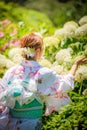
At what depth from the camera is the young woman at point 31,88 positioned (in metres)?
5.14

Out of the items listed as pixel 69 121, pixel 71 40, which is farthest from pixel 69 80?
pixel 71 40

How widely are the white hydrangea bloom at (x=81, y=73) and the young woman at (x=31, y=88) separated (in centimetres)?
6

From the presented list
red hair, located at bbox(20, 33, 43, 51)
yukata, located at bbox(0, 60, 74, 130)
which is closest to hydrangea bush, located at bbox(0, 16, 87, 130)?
yukata, located at bbox(0, 60, 74, 130)

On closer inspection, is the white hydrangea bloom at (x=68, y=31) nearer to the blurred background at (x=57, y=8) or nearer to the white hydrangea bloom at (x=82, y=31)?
the white hydrangea bloom at (x=82, y=31)

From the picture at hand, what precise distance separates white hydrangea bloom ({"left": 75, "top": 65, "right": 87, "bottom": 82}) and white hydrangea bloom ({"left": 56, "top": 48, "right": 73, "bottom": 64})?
53 centimetres

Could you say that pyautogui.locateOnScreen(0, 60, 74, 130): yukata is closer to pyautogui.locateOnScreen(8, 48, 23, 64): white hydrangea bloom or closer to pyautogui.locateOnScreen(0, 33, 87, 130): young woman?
pyautogui.locateOnScreen(0, 33, 87, 130): young woman

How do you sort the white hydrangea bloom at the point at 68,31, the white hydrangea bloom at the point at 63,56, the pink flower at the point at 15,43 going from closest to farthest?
the white hydrangea bloom at the point at 63,56 < the white hydrangea bloom at the point at 68,31 < the pink flower at the point at 15,43

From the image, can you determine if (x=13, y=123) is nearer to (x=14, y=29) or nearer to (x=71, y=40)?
(x=71, y=40)

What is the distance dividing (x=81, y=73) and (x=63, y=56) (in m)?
0.72

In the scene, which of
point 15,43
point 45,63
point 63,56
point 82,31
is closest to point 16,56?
point 45,63

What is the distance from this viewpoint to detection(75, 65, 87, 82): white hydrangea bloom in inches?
212

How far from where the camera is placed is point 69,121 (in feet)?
16.3

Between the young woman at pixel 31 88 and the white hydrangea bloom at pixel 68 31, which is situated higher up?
the white hydrangea bloom at pixel 68 31

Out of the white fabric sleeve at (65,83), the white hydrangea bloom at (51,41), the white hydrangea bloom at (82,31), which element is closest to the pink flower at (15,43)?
the white hydrangea bloom at (51,41)
